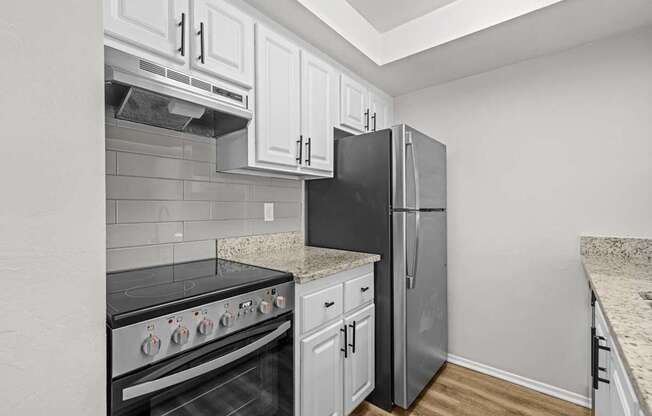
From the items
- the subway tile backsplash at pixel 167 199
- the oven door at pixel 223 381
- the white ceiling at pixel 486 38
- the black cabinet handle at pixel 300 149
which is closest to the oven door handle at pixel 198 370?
the oven door at pixel 223 381

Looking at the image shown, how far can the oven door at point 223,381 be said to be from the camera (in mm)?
945

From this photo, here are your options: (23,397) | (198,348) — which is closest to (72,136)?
(23,397)

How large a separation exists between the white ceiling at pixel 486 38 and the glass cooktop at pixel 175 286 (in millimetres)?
1391

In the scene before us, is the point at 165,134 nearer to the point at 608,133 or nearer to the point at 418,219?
the point at 418,219

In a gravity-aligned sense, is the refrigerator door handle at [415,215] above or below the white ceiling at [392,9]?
below

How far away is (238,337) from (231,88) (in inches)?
44.7

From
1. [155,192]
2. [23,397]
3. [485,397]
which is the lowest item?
[485,397]

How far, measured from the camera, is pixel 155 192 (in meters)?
1.61

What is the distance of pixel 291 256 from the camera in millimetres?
1942

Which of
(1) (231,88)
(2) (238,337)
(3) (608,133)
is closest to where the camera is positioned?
(2) (238,337)

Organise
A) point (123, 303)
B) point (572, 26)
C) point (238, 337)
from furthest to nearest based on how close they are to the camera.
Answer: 1. point (572, 26)
2. point (238, 337)
3. point (123, 303)

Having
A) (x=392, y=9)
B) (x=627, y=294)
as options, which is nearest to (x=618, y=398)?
(x=627, y=294)

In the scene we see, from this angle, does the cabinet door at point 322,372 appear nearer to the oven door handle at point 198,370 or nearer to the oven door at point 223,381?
the oven door at point 223,381

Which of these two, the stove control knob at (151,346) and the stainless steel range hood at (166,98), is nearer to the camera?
the stove control knob at (151,346)
